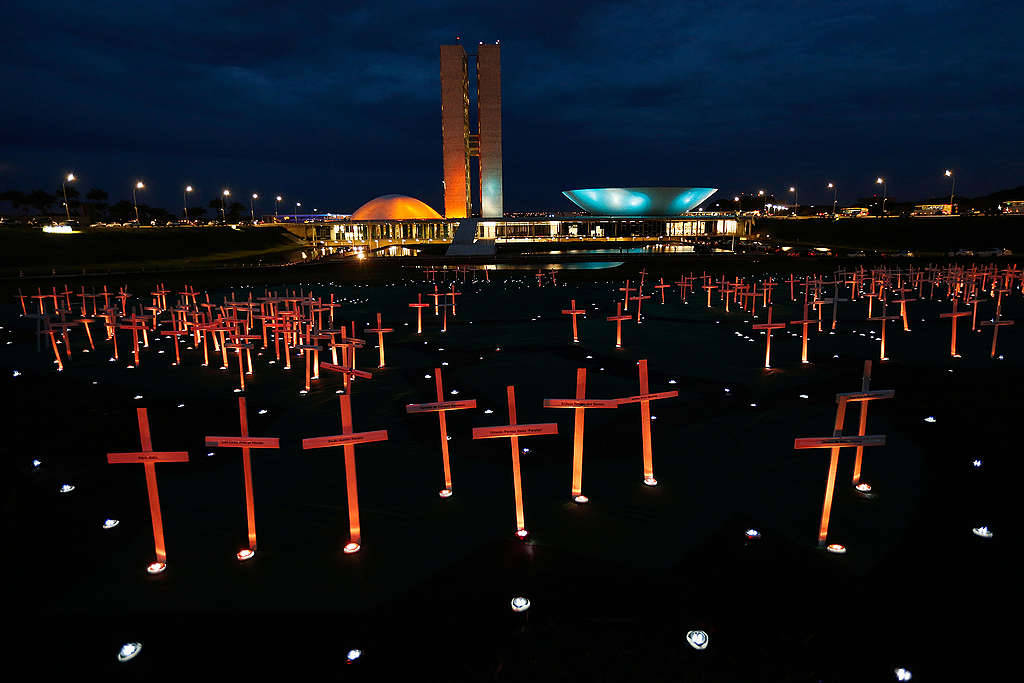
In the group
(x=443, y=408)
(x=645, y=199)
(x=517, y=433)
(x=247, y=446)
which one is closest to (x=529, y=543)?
(x=517, y=433)

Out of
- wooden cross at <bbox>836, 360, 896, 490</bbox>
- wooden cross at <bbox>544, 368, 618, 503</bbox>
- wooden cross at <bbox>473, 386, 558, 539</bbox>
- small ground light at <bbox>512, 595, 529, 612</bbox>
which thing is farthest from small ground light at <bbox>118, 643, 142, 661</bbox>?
wooden cross at <bbox>836, 360, 896, 490</bbox>

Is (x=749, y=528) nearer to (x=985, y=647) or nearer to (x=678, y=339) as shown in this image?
(x=985, y=647)

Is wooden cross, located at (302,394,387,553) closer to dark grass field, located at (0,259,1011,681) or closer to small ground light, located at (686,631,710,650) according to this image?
dark grass field, located at (0,259,1011,681)

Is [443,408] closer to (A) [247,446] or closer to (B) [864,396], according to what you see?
(A) [247,446]

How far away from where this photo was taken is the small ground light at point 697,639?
4801 mm

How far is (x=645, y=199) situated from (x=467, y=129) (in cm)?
3250

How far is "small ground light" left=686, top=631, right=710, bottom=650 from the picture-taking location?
4.80 metres

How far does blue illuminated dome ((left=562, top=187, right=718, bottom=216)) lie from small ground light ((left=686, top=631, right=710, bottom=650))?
92.2 metres

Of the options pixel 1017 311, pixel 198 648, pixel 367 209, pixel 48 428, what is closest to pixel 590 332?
pixel 48 428

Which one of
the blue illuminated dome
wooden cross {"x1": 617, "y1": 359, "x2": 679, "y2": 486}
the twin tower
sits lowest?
wooden cross {"x1": 617, "y1": 359, "x2": 679, "y2": 486}

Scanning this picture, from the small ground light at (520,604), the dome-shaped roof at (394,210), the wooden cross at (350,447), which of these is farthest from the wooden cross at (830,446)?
the dome-shaped roof at (394,210)

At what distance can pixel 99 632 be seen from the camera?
5059mm

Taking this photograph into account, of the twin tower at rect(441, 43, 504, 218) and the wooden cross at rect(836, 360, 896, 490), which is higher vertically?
the twin tower at rect(441, 43, 504, 218)

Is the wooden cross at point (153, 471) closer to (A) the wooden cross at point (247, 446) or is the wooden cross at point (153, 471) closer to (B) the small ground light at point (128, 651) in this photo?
(A) the wooden cross at point (247, 446)
